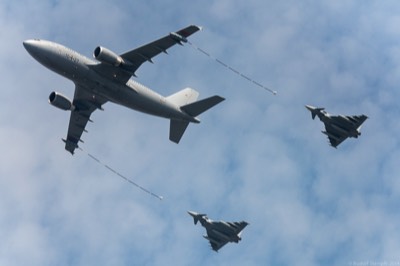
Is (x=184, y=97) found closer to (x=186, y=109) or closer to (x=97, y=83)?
(x=186, y=109)

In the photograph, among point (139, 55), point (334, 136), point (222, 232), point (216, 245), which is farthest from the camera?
point (216, 245)

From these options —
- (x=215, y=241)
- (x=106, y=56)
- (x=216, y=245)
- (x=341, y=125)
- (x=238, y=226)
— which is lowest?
(x=216, y=245)

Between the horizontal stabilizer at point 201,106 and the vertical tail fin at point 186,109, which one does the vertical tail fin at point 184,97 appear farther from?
the horizontal stabilizer at point 201,106

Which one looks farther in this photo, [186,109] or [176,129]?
[176,129]

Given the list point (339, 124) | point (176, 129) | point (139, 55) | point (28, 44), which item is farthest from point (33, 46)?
point (339, 124)

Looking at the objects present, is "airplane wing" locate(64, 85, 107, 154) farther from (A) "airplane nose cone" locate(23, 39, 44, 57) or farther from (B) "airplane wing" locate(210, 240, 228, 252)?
(B) "airplane wing" locate(210, 240, 228, 252)

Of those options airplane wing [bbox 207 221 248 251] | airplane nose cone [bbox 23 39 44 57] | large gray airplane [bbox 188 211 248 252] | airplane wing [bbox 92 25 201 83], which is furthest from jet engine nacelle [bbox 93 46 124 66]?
airplane wing [bbox 207 221 248 251]

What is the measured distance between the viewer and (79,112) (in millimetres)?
121375

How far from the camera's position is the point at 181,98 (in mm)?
116688

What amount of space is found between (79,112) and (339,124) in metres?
38.1

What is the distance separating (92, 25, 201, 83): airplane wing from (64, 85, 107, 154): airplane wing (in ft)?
27.5

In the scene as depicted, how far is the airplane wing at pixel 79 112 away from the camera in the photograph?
117562 millimetres

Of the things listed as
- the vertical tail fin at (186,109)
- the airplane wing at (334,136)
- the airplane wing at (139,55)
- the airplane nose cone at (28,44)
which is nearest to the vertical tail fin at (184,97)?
the vertical tail fin at (186,109)

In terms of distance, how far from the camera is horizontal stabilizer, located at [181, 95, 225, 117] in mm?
106375
